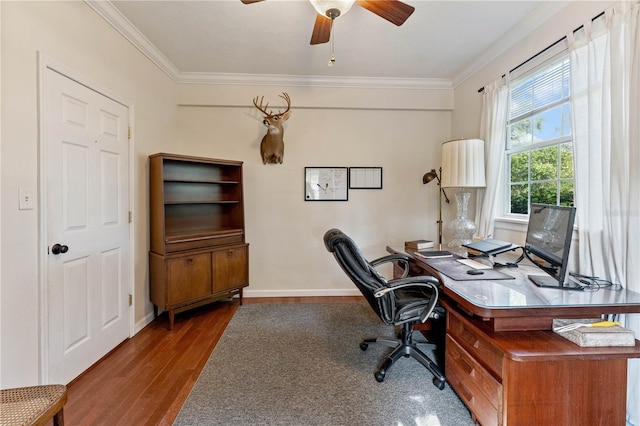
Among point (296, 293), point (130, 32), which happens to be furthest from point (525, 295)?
point (130, 32)

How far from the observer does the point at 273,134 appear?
313 cm

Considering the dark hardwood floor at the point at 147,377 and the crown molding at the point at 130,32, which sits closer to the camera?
the dark hardwood floor at the point at 147,377

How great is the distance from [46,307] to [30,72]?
1.38 m

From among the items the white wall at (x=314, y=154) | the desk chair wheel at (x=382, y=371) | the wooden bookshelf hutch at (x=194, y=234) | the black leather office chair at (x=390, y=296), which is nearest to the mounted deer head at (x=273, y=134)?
the white wall at (x=314, y=154)

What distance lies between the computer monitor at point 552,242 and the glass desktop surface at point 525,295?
0.24ft

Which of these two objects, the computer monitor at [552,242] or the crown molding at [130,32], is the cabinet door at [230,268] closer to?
the crown molding at [130,32]

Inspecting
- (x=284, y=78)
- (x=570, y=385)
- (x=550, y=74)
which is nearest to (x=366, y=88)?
(x=284, y=78)

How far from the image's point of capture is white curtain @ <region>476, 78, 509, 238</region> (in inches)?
96.1

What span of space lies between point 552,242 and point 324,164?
238 centimetres

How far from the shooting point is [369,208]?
343 cm

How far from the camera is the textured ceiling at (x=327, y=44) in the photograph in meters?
2.05

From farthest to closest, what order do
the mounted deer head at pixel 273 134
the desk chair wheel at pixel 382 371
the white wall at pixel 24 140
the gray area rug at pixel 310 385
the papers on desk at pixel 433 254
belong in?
the mounted deer head at pixel 273 134 → the papers on desk at pixel 433 254 → the desk chair wheel at pixel 382 371 → the gray area rug at pixel 310 385 → the white wall at pixel 24 140

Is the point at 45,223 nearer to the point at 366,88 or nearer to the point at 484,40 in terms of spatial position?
the point at 366,88

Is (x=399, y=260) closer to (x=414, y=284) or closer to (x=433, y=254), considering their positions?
(x=433, y=254)
